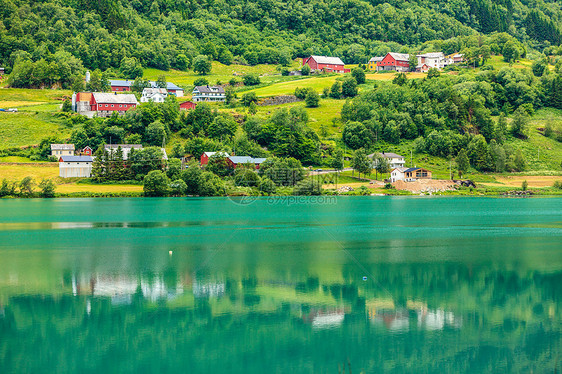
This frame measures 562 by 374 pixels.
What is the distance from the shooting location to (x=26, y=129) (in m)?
115

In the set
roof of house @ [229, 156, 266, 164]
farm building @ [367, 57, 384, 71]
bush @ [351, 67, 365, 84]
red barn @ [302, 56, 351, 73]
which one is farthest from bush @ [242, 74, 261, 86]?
roof of house @ [229, 156, 266, 164]

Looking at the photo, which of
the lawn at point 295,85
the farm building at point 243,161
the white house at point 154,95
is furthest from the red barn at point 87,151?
the lawn at point 295,85

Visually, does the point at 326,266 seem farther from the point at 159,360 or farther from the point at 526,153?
the point at 526,153

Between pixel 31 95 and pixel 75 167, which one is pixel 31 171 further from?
pixel 31 95

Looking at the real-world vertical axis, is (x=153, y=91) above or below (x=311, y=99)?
above

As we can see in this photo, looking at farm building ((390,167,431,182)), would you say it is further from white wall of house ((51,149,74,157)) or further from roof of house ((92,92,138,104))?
white wall of house ((51,149,74,157))

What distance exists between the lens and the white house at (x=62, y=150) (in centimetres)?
10688

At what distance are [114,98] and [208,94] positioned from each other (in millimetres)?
26379

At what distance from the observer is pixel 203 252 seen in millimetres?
41000

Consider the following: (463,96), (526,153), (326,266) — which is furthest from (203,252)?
(463,96)

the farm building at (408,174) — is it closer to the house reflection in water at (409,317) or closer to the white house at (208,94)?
the white house at (208,94)

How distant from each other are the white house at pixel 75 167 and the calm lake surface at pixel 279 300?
48.8 meters

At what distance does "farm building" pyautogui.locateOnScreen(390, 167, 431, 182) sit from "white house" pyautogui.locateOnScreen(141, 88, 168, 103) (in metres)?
61.5

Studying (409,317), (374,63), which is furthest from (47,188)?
(374,63)
